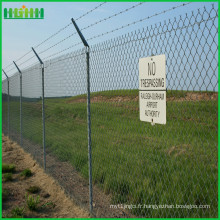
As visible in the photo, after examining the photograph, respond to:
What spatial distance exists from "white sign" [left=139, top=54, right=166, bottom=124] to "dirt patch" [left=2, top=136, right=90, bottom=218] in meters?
2.16

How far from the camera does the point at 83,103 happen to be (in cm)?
586

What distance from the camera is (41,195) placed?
18.9ft

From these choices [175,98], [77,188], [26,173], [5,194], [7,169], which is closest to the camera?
[175,98]

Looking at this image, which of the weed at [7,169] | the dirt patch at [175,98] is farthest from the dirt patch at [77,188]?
the dirt patch at [175,98]

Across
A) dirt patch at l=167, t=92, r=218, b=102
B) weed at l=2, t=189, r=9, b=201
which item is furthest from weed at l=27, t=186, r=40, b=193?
dirt patch at l=167, t=92, r=218, b=102

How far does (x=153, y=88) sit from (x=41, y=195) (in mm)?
3746

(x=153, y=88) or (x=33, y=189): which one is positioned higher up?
(x=153, y=88)

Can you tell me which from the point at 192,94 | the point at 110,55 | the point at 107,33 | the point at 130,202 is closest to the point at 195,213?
the point at 130,202

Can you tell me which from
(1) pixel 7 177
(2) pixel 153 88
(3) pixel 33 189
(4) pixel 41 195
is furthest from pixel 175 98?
(1) pixel 7 177

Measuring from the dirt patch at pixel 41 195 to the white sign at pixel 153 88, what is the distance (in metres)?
2.16

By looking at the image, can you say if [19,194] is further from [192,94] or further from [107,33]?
[192,94]

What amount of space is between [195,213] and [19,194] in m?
3.78

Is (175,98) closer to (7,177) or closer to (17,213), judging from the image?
(17,213)

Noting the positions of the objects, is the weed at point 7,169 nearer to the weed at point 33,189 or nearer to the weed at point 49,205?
the weed at point 33,189
